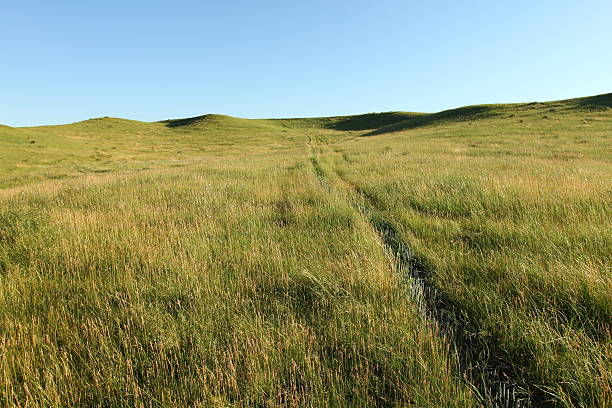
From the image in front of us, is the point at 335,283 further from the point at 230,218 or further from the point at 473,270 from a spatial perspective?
the point at 230,218

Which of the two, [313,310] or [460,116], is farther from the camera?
[460,116]

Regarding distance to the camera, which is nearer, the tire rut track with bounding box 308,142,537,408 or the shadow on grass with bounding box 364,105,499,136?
the tire rut track with bounding box 308,142,537,408

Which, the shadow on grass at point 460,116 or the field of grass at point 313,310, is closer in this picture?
the field of grass at point 313,310

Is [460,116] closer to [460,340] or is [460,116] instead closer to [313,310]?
[460,340]

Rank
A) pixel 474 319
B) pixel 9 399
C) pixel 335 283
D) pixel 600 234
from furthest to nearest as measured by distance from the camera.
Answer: pixel 600 234
pixel 335 283
pixel 474 319
pixel 9 399

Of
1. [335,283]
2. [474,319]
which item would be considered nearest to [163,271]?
[335,283]

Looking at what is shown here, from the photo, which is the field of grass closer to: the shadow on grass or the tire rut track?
the tire rut track

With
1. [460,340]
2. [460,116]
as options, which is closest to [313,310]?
[460,340]

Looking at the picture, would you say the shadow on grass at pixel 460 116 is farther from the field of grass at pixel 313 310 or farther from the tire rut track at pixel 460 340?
the tire rut track at pixel 460 340

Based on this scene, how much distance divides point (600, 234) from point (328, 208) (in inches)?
170

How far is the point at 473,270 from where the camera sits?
3340 millimetres

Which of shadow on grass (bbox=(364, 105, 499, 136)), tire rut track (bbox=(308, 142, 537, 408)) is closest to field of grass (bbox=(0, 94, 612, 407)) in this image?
tire rut track (bbox=(308, 142, 537, 408))

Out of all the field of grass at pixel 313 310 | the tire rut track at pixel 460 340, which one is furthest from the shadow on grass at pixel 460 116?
the tire rut track at pixel 460 340

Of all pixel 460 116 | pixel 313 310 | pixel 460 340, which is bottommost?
pixel 460 340
